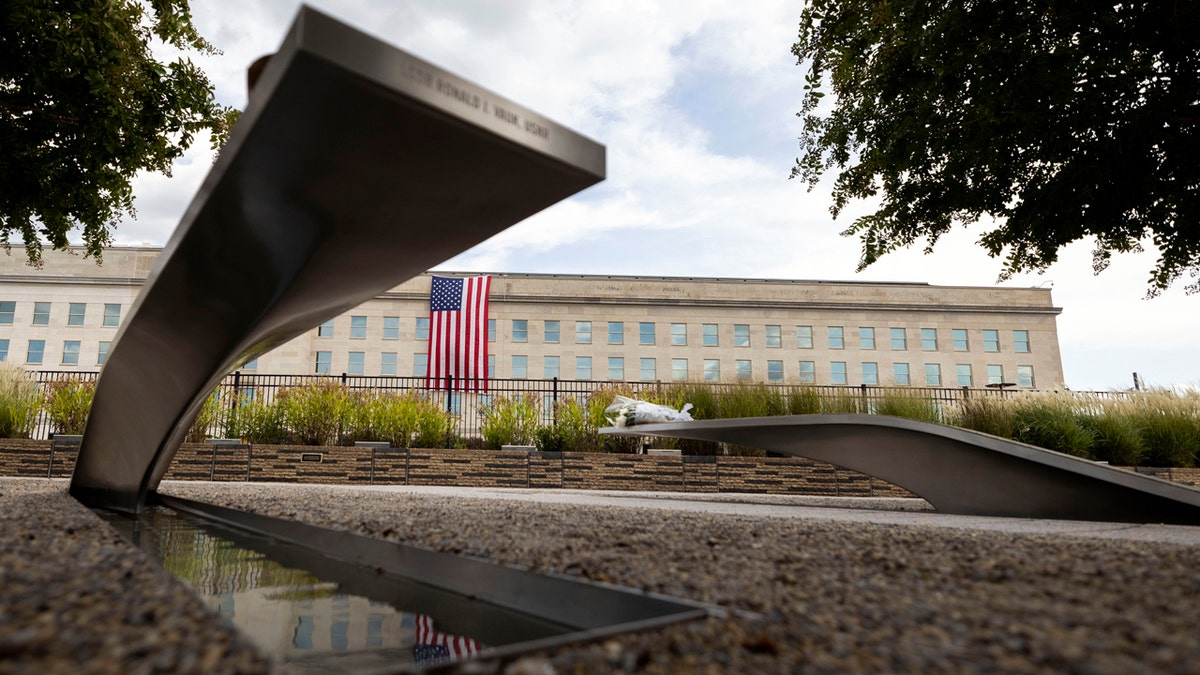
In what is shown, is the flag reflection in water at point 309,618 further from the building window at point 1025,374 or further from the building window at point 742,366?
the building window at point 1025,374

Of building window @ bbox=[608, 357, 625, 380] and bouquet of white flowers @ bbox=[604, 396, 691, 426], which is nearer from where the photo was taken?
bouquet of white flowers @ bbox=[604, 396, 691, 426]

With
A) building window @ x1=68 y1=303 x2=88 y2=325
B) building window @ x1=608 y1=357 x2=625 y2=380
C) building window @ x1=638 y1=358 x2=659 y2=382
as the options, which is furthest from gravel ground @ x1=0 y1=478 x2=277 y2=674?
building window @ x1=68 y1=303 x2=88 y2=325

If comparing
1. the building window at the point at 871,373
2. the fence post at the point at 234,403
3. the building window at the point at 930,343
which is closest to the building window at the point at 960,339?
the building window at the point at 930,343

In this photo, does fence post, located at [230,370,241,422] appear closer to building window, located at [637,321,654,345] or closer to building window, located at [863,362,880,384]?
building window, located at [637,321,654,345]

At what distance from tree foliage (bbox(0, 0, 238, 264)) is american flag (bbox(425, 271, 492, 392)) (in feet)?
46.7

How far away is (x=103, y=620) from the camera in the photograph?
1.00 meters

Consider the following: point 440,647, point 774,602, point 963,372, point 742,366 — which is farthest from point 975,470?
point 963,372

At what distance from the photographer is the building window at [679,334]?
42656mm

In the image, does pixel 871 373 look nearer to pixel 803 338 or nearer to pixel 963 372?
pixel 803 338

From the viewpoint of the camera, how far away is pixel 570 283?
43.0 metres

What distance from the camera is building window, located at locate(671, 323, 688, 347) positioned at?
42.7 meters

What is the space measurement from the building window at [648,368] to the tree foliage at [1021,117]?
36.9 meters

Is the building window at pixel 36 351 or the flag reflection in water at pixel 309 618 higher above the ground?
the building window at pixel 36 351

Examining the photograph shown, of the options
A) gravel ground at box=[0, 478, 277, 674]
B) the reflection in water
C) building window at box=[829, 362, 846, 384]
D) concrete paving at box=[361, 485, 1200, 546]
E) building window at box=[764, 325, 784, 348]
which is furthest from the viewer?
building window at box=[764, 325, 784, 348]
